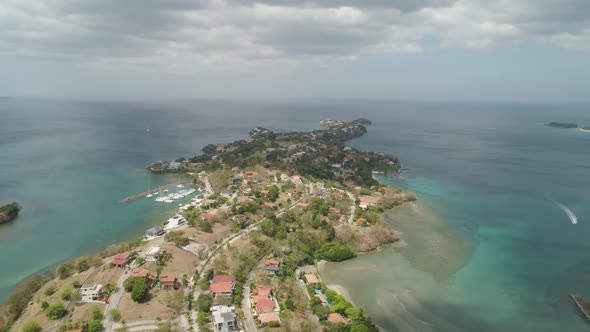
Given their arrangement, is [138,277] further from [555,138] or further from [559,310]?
[555,138]

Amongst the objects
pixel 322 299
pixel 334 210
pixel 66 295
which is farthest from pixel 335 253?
pixel 66 295

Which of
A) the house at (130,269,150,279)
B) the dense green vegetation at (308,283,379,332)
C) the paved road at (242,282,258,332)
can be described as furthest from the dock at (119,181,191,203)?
the dense green vegetation at (308,283,379,332)

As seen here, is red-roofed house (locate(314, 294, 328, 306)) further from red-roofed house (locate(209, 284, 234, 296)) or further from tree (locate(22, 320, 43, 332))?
tree (locate(22, 320, 43, 332))

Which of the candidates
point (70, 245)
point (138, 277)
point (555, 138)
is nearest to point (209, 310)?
point (138, 277)

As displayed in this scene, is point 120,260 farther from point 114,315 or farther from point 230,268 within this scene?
point 230,268

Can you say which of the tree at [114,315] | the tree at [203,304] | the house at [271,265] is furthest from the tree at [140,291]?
the house at [271,265]
